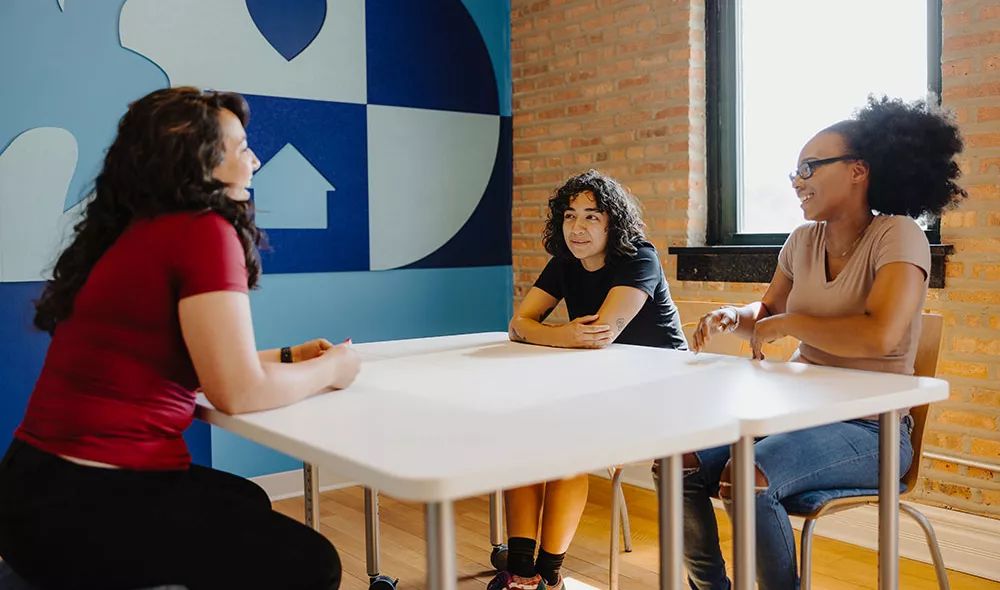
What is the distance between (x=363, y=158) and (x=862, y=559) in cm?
248

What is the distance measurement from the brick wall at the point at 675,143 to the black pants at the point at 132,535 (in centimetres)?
217

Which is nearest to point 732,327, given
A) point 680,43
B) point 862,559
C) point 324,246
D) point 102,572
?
point 862,559

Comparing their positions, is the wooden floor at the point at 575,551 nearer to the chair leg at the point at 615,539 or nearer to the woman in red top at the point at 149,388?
the chair leg at the point at 615,539

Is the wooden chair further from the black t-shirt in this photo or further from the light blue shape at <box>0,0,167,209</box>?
the light blue shape at <box>0,0,167,209</box>

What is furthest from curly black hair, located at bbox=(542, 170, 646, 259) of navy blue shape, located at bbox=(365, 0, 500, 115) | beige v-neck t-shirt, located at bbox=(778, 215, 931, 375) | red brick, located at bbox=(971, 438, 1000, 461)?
navy blue shape, located at bbox=(365, 0, 500, 115)

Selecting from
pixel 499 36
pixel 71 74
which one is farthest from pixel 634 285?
pixel 499 36

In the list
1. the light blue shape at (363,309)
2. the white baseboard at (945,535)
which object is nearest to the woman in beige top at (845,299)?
the white baseboard at (945,535)

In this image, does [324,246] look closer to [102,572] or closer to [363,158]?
[363,158]

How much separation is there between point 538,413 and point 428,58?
9.73ft

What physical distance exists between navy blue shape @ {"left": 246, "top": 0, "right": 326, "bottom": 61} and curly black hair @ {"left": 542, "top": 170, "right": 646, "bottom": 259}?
5.01 feet

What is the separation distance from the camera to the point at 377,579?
2.65 m

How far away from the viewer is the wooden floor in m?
2.71

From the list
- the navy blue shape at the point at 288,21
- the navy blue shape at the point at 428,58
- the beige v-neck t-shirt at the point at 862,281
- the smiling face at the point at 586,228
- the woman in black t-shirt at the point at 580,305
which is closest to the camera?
the beige v-neck t-shirt at the point at 862,281

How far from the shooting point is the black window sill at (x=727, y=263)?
3277 mm
